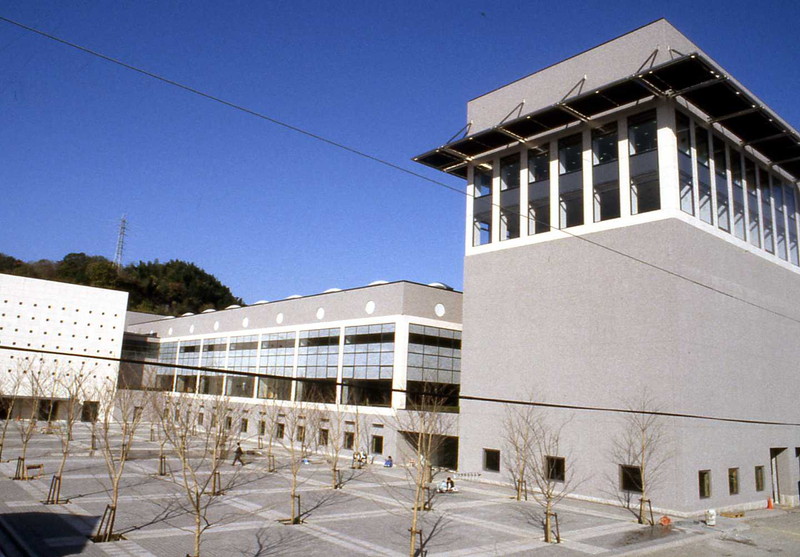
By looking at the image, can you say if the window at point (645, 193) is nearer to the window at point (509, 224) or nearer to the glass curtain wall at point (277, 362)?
the window at point (509, 224)

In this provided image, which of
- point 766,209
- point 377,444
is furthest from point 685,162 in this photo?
point 377,444

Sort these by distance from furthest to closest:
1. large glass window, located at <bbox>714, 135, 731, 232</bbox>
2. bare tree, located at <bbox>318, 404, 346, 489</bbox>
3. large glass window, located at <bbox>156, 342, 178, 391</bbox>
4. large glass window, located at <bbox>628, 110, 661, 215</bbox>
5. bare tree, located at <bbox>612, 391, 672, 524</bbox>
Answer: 1. large glass window, located at <bbox>156, 342, 178, 391</bbox>
2. bare tree, located at <bbox>318, 404, 346, 489</bbox>
3. large glass window, located at <bbox>714, 135, 731, 232</bbox>
4. large glass window, located at <bbox>628, 110, 661, 215</bbox>
5. bare tree, located at <bbox>612, 391, 672, 524</bbox>

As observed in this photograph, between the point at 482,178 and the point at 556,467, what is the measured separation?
696 inches

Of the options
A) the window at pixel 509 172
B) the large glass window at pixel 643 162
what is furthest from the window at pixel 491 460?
the window at pixel 509 172

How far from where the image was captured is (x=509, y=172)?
116 feet

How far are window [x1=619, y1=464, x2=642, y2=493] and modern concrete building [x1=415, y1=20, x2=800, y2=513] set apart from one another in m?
0.09

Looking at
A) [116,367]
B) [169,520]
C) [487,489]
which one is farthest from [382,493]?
[116,367]

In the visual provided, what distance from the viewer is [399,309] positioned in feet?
137

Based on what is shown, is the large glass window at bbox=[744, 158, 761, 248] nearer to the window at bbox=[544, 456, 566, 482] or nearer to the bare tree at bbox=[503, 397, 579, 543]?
the bare tree at bbox=[503, 397, 579, 543]

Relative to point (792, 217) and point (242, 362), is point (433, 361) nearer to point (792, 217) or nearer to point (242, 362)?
point (242, 362)

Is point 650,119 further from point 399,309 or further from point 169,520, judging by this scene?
point 169,520

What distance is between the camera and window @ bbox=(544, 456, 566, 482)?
2908 cm

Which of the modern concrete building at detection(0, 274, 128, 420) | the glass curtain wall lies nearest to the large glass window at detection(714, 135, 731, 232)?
the glass curtain wall

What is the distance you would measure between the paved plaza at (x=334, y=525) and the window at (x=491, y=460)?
100cm
